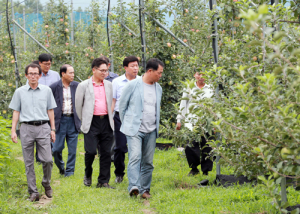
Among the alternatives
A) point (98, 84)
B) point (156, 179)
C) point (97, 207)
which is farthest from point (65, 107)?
point (97, 207)

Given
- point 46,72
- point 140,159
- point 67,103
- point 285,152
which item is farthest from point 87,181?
point 285,152

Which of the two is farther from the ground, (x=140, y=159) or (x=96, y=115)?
(x=96, y=115)

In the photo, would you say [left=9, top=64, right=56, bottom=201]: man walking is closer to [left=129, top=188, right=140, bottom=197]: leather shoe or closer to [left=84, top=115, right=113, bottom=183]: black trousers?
[left=84, top=115, right=113, bottom=183]: black trousers

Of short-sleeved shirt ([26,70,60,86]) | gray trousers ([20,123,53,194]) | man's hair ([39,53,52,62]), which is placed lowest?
gray trousers ([20,123,53,194])

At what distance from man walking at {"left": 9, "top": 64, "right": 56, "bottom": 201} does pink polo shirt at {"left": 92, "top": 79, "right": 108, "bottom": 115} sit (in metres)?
0.74

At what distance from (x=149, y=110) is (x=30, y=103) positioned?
156cm

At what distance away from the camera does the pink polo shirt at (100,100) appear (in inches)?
209

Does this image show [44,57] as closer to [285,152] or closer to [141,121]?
[141,121]

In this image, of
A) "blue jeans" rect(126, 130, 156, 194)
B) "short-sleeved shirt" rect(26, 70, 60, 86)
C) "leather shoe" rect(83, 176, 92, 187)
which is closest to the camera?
"blue jeans" rect(126, 130, 156, 194)

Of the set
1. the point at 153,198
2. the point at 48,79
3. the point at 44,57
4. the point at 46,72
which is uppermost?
the point at 44,57

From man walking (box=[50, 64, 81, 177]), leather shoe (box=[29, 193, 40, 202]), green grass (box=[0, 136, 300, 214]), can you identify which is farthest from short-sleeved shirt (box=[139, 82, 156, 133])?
man walking (box=[50, 64, 81, 177])

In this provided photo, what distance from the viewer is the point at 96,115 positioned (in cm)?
529

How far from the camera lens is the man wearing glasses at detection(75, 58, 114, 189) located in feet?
17.2

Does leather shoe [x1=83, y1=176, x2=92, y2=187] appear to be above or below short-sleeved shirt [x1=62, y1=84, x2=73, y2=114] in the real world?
below
